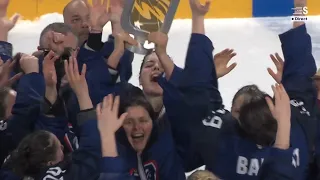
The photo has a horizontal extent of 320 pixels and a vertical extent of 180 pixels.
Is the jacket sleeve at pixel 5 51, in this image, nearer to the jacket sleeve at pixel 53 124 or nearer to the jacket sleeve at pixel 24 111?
the jacket sleeve at pixel 24 111

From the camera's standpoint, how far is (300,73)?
208 centimetres

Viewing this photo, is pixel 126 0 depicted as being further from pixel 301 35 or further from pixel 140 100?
pixel 301 35

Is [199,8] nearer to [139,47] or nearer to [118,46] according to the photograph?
[139,47]

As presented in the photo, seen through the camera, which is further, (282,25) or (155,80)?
(282,25)

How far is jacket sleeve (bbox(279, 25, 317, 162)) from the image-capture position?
6.70ft

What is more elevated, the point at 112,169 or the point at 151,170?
the point at 112,169

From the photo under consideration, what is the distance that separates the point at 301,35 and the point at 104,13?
641mm

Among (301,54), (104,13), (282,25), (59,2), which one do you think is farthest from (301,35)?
(59,2)

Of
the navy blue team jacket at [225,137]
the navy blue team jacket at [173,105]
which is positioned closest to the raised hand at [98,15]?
the navy blue team jacket at [173,105]

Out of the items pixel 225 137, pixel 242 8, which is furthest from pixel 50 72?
pixel 242 8

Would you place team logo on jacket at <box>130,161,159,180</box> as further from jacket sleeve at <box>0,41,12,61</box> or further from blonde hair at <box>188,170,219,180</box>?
jacket sleeve at <box>0,41,12,61</box>

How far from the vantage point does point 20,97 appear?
2.19 m

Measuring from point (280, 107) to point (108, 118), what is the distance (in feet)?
1.42

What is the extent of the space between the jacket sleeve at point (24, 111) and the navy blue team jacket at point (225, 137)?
19.2 inches
